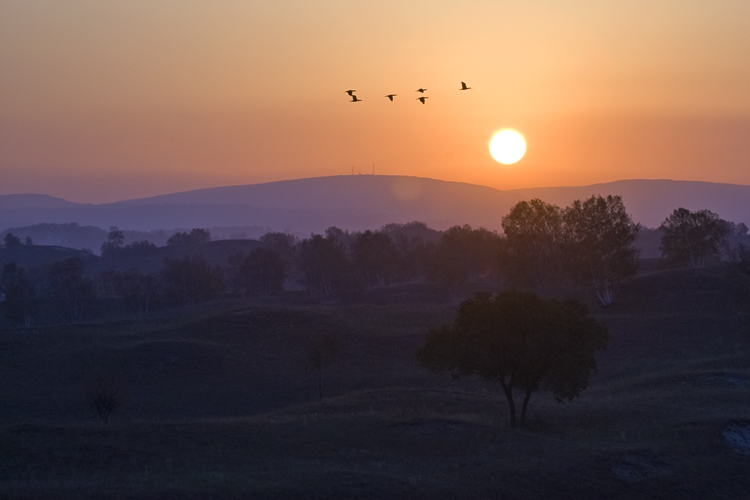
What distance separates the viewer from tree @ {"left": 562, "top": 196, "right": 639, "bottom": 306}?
283ft

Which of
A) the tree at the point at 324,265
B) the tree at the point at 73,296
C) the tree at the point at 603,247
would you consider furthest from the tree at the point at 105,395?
the tree at the point at 73,296

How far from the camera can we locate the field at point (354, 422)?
22.5 m

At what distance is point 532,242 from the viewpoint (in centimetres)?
10238

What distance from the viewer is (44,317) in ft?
445

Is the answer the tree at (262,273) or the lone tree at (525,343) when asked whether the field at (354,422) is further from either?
the tree at (262,273)

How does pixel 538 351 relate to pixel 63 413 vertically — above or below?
above

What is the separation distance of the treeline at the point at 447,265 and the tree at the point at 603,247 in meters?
0.12

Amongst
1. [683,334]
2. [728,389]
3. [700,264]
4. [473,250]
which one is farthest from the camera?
[473,250]

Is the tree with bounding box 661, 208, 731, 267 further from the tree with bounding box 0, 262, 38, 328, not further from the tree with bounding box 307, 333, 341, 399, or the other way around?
the tree with bounding box 0, 262, 38, 328

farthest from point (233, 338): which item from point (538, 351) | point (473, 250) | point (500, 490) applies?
point (473, 250)

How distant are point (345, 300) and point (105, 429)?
94.6m

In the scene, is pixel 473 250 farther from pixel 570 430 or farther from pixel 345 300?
pixel 570 430

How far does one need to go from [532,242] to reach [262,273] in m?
64.5

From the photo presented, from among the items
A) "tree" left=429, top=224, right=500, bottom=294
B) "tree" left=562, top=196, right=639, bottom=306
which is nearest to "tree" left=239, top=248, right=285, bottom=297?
"tree" left=429, top=224, right=500, bottom=294
